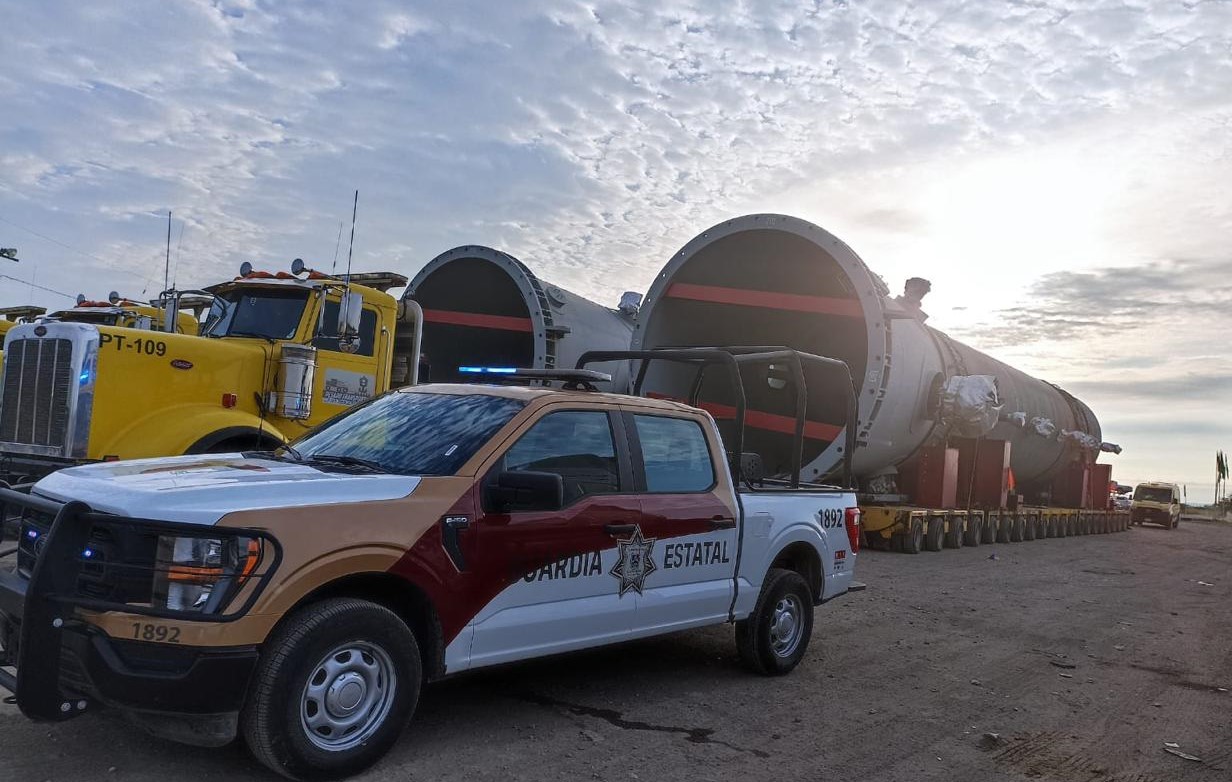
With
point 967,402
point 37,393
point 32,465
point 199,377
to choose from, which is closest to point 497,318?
point 199,377

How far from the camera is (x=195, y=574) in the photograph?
3.61m

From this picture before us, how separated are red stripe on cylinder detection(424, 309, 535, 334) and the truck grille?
7536 millimetres

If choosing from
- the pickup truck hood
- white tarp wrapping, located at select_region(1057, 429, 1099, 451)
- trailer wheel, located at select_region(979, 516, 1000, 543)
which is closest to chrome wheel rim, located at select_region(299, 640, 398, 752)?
the pickup truck hood

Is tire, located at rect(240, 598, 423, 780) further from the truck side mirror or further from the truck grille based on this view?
the truck side mirror

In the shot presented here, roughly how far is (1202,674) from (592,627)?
5.31 meters

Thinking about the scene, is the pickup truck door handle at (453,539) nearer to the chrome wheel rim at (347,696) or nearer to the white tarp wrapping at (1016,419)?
the chrome wheel rim at (347,696)

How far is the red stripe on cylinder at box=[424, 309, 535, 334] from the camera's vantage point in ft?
48.8

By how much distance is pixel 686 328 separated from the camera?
50.2 ft

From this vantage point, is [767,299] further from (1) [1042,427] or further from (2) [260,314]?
(1) [1042,427]

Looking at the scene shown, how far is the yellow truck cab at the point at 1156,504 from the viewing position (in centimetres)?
4219

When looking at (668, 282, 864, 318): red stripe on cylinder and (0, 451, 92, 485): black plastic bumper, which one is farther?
(668, 282, 864, 318): red stripe on cylinder

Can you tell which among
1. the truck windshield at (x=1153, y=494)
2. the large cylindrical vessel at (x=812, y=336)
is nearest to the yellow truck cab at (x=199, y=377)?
the large cylindrical vessel at (x=812, y=336)

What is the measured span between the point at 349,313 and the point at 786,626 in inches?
188

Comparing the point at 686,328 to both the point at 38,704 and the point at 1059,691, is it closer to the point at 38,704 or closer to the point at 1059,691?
the point at 1059,691
